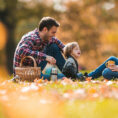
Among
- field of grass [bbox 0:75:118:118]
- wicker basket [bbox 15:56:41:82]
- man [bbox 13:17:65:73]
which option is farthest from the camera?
man [bbox 13:17:65:73]

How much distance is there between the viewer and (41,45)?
6199 millimetres

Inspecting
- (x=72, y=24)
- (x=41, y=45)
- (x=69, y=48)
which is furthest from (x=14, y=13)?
(x=69, y=48)

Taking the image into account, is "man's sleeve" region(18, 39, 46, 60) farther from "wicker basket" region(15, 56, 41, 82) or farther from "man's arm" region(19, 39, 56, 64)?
"wicker basket" region(15, 56, 41, 82)

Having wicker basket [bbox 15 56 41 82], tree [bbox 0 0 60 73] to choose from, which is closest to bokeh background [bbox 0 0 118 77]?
tree [bbox 0 0 60 73]

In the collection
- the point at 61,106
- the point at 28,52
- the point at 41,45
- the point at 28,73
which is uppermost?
the point at 41,45

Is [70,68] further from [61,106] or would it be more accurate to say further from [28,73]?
[61,106]

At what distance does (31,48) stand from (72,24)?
12.5 m

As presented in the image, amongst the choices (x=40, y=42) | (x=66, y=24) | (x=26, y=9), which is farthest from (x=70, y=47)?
(x=66, y=24)

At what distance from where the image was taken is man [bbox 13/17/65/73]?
574cm

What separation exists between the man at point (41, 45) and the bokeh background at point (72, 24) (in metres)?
8.86

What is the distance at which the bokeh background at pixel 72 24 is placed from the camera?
15.2m

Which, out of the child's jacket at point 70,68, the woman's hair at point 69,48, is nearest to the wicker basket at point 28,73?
the child's jacket at point 70,68

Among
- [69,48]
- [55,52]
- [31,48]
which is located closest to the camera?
[69,48]

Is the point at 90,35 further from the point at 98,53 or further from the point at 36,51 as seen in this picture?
the point at 36,51
